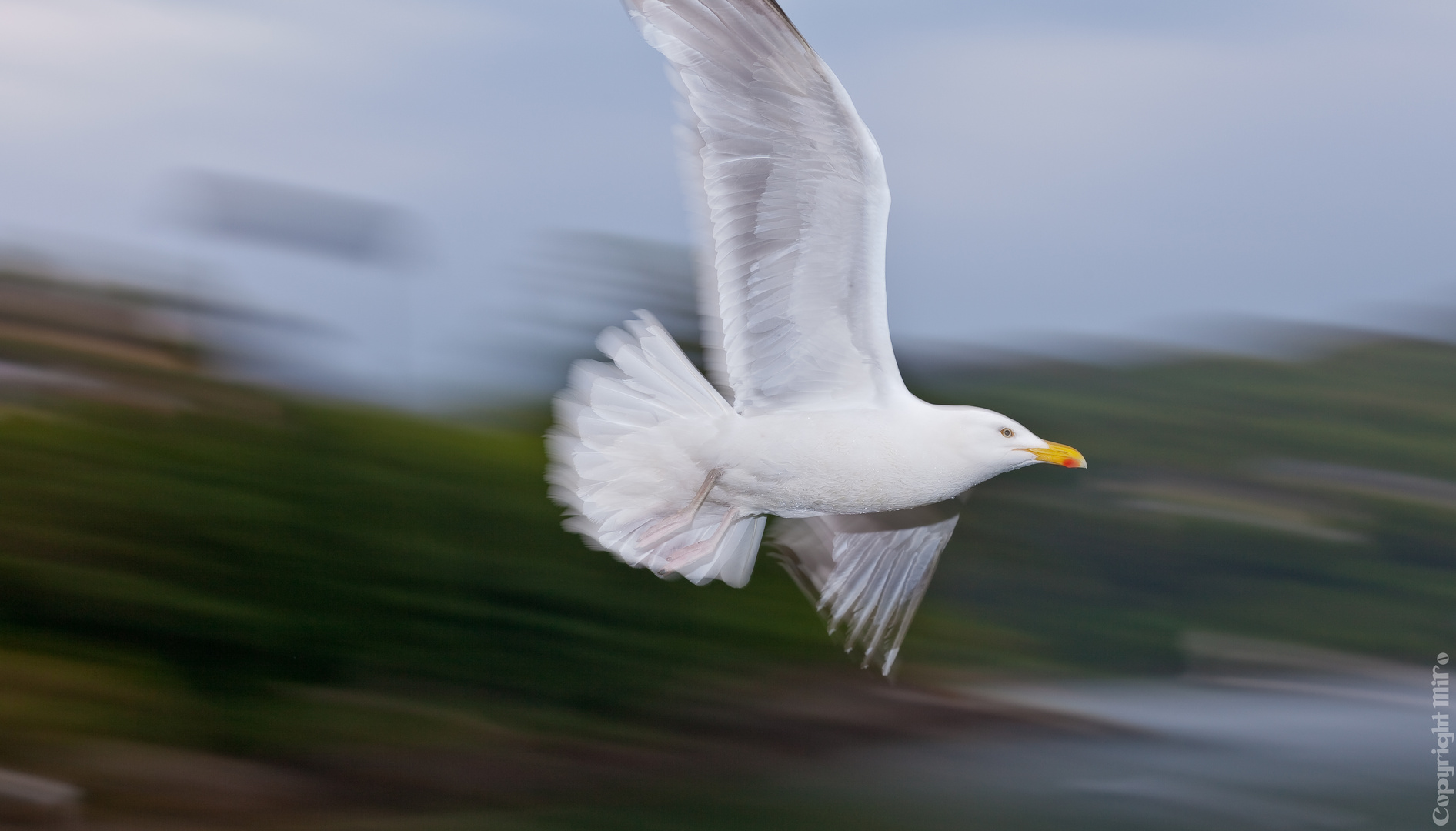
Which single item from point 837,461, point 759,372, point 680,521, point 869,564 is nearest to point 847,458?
point 837,461

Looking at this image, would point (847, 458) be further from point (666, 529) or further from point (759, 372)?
point (666, 529)

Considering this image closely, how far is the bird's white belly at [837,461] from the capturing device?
247cm

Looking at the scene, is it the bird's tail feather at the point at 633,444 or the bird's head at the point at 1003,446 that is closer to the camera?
the bird's head at the point at 1003,446

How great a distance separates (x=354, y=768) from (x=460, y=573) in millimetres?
942

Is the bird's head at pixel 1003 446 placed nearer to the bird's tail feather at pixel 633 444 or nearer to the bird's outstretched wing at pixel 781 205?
the bird's outstretched wing at pixel 781 205

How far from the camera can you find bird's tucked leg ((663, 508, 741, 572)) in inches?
108

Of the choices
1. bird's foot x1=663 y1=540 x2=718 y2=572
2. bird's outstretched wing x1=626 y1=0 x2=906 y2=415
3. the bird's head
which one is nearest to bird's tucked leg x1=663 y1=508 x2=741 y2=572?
bird's foot x1=663 y1=540 x2=718 y2=572

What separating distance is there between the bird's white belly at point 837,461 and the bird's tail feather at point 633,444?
0.10 m

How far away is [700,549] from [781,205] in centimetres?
90

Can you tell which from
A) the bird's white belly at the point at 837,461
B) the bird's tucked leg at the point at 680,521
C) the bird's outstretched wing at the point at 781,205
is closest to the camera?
the bird's outstretched wing at the point at 781,205

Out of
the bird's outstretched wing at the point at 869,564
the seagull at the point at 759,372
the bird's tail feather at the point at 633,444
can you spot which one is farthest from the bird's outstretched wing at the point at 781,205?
the bird's outstretched wing at the point at 869,564

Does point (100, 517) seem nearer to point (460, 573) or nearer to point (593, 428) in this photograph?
point (460, 573)

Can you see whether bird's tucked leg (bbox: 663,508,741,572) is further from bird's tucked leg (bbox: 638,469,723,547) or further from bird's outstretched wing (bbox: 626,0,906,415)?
bird's outstretched wing (bbox: 626,0,906,415)

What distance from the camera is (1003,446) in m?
2.49
